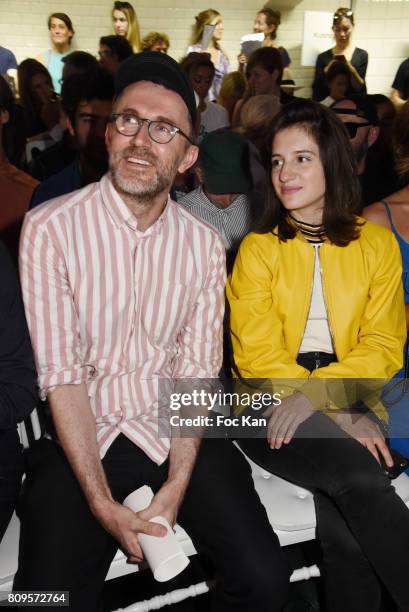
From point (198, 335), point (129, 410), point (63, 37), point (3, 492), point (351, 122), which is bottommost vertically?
point (3, 492)

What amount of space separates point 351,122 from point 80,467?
2.34m

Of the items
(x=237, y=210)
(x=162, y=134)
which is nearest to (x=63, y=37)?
(x=237, y=210)

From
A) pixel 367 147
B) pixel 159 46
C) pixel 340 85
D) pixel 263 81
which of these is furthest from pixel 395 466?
pixel 159 46

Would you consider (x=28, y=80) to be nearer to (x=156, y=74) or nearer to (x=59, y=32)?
(x=59, y=32)

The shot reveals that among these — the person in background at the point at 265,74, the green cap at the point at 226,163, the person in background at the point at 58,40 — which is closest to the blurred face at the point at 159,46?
the person in background at the point at 58,40

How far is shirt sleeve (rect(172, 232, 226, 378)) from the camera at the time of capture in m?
1.73

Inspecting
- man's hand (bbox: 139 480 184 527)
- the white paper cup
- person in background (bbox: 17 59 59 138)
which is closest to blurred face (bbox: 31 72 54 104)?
person in background (bbox: 17 59 59 138)

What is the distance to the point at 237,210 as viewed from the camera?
2.54m

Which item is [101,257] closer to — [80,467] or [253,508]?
[80,467]

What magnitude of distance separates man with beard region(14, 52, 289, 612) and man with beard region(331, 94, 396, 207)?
130 centimetres

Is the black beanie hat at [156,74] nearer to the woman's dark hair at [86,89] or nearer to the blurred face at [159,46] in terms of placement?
the woman's dark hair at [86,89]

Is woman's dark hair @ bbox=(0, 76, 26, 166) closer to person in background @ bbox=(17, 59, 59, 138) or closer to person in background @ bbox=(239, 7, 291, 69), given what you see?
person in background @ bbox=(17, 59, 59, 138)

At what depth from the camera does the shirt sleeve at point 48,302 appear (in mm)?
1558

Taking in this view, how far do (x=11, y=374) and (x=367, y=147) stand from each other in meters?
2.52
